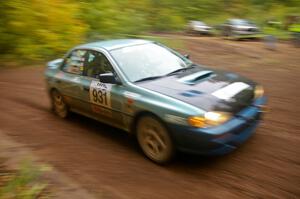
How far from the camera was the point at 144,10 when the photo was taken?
31.3 meters

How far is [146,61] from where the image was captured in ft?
19.4

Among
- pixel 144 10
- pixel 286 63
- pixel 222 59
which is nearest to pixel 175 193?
pixel 286 63

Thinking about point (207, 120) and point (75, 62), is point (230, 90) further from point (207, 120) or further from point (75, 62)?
point (75, 62)

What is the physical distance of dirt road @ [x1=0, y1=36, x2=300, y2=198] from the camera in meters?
4.45

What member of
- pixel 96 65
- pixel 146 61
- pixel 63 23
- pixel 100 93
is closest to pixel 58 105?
pixel 96 65

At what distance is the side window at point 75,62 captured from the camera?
21.5 feet

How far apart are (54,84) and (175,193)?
3846 mm

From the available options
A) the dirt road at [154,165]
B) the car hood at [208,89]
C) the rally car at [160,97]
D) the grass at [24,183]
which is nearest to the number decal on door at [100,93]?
the rally car at [160,97]

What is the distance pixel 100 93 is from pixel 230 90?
201cm

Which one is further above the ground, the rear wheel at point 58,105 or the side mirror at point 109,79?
Answer: the side mirror at point 109,79

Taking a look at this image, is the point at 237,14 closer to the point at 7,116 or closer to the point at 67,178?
the point at 7,116

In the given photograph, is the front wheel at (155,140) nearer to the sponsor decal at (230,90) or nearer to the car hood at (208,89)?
the car hood at (208,89)

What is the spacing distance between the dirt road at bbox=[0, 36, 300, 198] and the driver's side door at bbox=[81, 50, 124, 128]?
50 centimetres

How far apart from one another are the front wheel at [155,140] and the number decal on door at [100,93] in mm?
728
